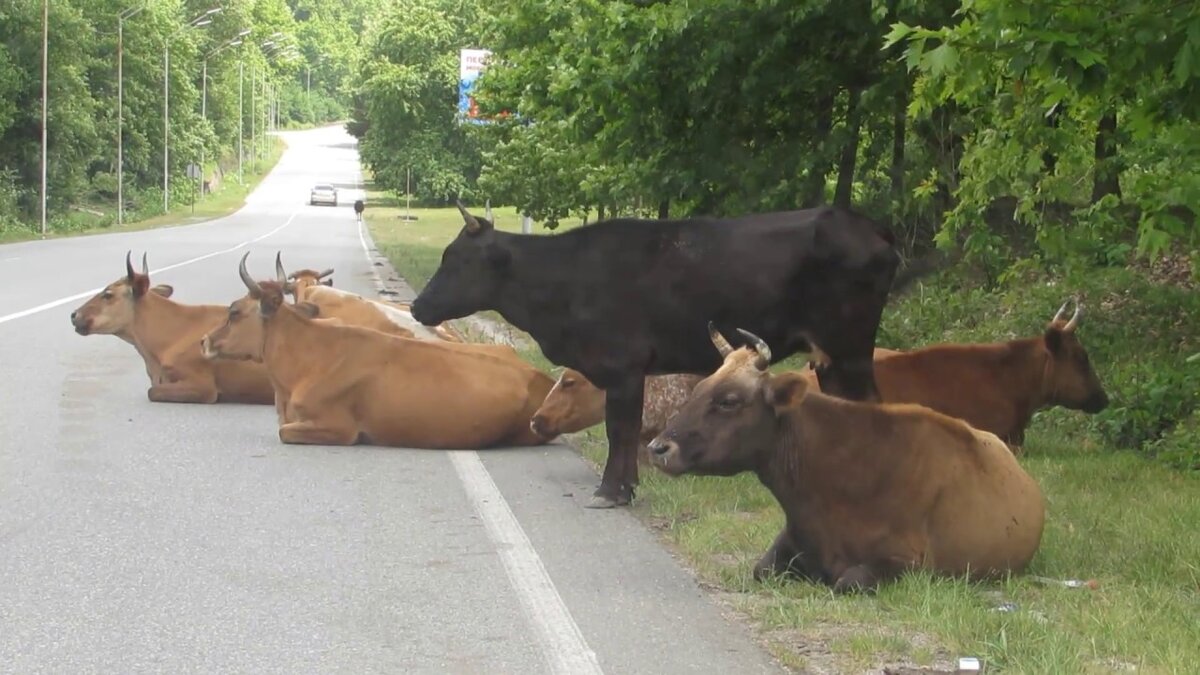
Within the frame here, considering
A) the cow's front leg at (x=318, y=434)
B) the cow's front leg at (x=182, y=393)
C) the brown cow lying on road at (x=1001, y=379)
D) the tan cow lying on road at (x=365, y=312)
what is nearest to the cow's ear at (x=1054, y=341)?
the brown cow lying on road at (x=1001, y=379)

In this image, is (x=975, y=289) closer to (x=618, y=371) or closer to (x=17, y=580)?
(x=618, y=371)

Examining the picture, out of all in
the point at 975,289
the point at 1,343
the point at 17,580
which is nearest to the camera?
the point at 17,580

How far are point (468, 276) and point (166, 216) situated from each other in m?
64.8

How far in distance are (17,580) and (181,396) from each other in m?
6.26

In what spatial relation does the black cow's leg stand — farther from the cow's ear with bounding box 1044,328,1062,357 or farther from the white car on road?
the white car on road

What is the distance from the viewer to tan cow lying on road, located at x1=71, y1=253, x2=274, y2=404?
43.5ft

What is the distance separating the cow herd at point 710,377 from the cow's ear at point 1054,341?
0.01 meters

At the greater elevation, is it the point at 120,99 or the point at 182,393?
the point at 120,99

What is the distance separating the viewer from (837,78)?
45.3ft

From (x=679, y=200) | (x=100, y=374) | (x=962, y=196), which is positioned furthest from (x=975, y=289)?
(x=100, y=374)

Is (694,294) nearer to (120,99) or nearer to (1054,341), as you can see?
(1054,341)

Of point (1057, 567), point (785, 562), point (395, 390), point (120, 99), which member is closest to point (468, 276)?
point (395, 390)

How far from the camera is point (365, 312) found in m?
14.3

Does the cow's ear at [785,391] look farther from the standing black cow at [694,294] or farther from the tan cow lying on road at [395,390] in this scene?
the tan cow lying on road at [395,390]
